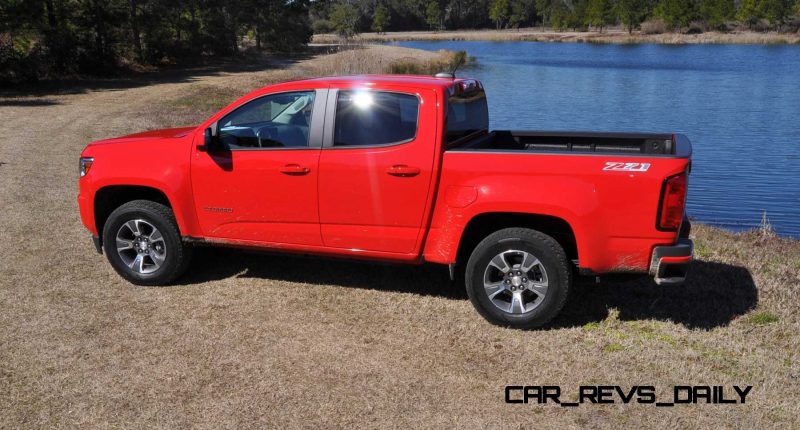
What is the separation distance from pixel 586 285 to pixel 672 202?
1.65 meters

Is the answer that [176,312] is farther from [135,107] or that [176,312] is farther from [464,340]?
[135,107]

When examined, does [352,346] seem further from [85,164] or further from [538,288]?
[85,164]

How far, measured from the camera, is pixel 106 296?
19.9ft

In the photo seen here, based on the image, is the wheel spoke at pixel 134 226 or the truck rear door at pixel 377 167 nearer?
the truck rear door at pixel 377 167

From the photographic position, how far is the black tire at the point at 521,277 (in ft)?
16.5

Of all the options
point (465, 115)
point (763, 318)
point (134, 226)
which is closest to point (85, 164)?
point (134, 226)

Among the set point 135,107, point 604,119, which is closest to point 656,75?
point 604,119

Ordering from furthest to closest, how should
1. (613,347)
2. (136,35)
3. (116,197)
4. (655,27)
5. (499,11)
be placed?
(499,11)
(655,27)
(136,35)
(116,197)
(613,347)

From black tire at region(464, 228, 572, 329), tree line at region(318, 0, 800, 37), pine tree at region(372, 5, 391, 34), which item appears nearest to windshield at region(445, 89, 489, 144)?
black tire at region(464, 228, 572, 329)

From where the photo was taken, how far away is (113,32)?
31359 mm

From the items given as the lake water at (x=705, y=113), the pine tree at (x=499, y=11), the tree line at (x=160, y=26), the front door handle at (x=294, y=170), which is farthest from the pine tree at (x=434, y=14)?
the front door handle at (x=294, y=170)

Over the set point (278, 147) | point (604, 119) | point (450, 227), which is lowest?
point (604, 119)

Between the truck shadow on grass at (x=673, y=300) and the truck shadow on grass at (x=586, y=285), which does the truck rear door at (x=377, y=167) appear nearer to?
the truck shadow on grass at (x=586, y=285)

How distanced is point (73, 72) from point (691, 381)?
29658 mm
